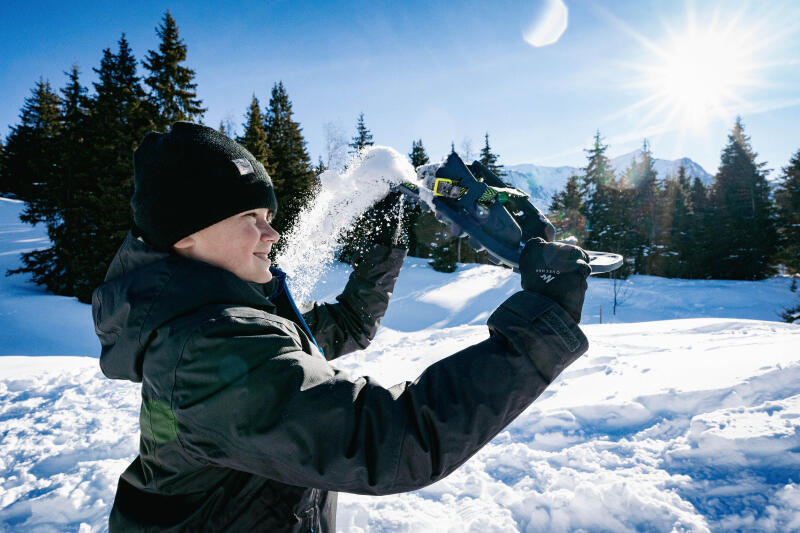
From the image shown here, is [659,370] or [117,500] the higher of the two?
[117,500]

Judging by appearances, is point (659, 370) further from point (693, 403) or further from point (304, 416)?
point (304, 416)

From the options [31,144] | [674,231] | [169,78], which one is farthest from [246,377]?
[31,144]

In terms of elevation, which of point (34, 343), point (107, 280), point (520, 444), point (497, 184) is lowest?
point (34, 343)

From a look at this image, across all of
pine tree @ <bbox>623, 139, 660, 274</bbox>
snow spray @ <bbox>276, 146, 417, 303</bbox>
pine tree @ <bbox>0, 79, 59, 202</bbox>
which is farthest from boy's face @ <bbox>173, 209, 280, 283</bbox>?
pine tree @ <bbox>623, 139, 660, 274</bbox>

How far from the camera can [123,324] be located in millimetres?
1135

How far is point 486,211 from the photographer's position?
6.25 feet

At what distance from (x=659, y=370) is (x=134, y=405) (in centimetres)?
633

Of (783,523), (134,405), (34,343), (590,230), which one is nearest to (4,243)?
(34,343)

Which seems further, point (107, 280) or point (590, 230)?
point (590, 230)

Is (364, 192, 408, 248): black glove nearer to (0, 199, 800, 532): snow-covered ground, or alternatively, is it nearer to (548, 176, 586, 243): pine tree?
(0, 199, 800, 532): snow-covered ground

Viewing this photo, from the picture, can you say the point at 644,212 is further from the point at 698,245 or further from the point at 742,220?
the point at 742,220

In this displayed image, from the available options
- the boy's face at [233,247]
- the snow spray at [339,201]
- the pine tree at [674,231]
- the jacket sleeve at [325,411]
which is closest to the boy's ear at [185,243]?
the boy's face at [233,247]

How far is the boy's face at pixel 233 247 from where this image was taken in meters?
1.30

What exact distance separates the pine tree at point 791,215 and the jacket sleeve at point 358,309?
2828 centimetres
